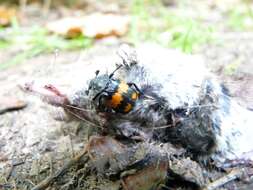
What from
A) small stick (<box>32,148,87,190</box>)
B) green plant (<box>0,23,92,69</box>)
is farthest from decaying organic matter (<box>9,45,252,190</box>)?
green plant (<box>0,23,92,69</box>)

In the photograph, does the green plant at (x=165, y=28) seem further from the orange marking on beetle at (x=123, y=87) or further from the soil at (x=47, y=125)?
the orange marking on beetle at (x=123, y=87)

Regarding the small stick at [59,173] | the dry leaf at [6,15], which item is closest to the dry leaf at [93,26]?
the dry leaf at [6,15]

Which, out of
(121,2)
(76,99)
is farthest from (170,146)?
(121,2)

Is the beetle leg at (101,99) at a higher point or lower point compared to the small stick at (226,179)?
higher

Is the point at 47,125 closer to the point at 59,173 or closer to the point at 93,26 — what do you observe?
the point at 59,173

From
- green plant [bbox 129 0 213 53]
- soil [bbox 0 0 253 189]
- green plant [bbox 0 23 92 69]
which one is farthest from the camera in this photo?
green plant [bbox 0 23 92 69]

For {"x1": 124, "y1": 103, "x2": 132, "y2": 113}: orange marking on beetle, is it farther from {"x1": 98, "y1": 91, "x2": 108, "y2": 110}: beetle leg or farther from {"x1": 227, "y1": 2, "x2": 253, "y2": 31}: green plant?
{"x1": 227, "y1": 2, "x2": 253, "y2": 31}: green plant
